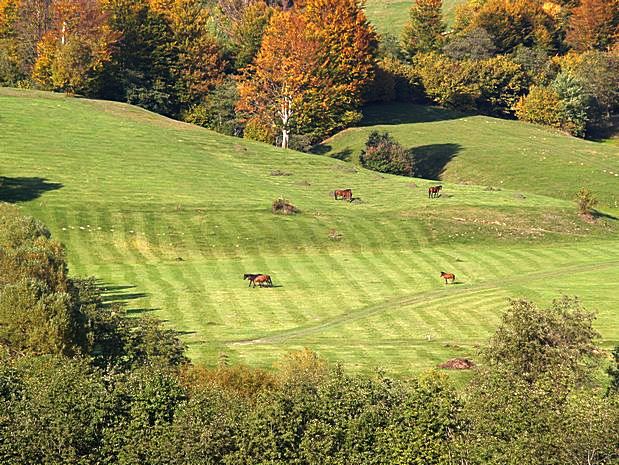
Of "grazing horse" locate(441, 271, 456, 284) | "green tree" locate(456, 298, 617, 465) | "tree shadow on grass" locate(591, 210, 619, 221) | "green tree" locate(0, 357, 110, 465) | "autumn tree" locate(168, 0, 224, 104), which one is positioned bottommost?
"grazing horse" locate(441, 271, 456, 284)

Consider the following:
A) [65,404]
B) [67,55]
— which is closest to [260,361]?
[65,404]

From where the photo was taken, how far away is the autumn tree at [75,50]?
155m

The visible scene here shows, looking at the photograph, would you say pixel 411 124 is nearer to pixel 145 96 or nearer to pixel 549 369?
pixel 145 96

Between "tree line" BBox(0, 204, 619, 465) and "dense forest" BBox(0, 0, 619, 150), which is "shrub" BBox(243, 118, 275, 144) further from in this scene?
"tree line" BBox(0, 204, 619, 465)

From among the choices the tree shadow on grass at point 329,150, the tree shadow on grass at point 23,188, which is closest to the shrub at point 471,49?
the tree shadow on grass at point 329,150

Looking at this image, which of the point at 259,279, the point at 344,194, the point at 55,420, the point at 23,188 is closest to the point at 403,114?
the point at 344,194

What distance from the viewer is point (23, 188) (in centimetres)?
11050

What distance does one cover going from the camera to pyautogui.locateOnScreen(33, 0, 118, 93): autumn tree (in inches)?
6102

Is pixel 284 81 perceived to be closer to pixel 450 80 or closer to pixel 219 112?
pixel 219 112

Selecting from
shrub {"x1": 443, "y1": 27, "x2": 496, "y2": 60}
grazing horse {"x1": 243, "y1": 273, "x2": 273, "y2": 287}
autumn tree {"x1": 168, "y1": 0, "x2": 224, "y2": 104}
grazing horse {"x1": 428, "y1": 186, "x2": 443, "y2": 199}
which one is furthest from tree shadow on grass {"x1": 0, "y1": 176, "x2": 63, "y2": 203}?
shrub {"x1": 443, "y1": 27, "x2": 496, "y2": 60}

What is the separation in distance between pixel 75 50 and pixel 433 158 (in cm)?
5883

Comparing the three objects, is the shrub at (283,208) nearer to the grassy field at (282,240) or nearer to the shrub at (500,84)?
the grassy field at (282,240)

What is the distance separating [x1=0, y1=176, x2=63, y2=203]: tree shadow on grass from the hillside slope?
5579 cm

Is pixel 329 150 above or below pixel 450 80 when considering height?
below
